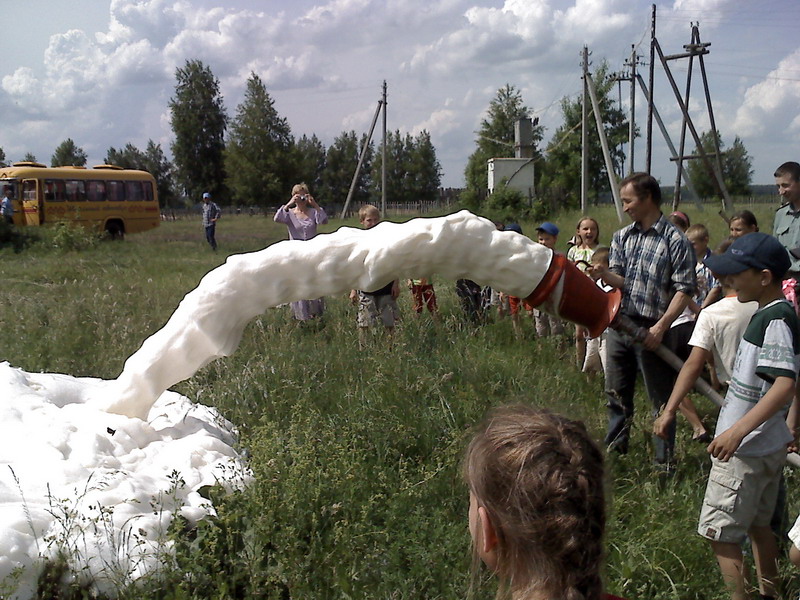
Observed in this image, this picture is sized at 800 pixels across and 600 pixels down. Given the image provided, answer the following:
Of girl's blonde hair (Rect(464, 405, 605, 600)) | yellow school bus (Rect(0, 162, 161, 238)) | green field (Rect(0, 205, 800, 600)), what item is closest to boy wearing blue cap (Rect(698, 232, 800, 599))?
green field (Rect(0, 205, 800, 600))

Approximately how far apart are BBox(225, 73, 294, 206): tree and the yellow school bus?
26.5 m

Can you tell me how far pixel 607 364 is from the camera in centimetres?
514

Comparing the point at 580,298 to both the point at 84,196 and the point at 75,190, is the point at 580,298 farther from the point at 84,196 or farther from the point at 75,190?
the point at 84,196

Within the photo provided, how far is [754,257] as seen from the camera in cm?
330

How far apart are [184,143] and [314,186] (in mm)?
17990

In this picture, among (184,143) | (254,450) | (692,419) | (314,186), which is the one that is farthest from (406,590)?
(314,186)

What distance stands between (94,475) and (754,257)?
331 centimetres

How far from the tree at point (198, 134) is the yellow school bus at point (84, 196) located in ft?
118

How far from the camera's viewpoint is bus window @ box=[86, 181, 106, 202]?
2881cm

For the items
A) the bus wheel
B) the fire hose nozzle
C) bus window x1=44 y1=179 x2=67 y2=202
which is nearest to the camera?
the fire hose nozzle

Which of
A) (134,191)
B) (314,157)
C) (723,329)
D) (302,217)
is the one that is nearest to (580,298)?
(723,329)

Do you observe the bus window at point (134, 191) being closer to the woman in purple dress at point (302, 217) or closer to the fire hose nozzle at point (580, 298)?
the woman in purple dress at point (302, 217)

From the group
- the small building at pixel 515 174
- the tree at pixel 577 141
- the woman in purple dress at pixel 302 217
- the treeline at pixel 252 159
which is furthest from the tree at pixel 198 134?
the woman in purple dress at pixel 302 217

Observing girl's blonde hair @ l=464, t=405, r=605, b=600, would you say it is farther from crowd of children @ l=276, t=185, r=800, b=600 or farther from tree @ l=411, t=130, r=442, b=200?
tree @ l=411, t=130, r=442, b=200
